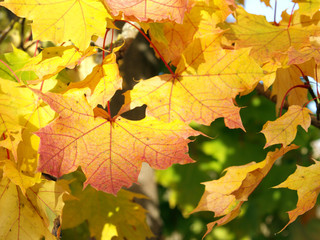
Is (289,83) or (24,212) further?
(289,83)

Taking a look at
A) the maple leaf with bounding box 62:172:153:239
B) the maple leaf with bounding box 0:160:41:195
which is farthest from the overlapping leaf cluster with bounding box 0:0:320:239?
the maple leaf with bounding box 62:172:153:239

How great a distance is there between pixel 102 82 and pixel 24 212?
0.24 metres

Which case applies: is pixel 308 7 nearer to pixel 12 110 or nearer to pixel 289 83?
pixel 289 83

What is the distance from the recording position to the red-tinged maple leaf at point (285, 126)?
2.09ft

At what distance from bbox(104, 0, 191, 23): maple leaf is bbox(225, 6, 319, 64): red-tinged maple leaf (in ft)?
0.56

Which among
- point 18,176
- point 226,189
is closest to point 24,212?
point 18,176

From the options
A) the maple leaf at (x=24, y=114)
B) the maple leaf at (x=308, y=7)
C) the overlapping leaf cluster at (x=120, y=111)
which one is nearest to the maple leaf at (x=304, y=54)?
the overlapping leaf cluster at (x=120, y=111)

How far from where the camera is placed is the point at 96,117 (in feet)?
1.97

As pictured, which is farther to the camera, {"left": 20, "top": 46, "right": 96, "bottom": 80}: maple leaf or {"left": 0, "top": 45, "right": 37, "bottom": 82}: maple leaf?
{"left": 0, "top": 45, "right": 37, "bottom": 82}: maple leaf

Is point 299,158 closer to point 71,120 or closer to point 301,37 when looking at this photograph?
point 301,37

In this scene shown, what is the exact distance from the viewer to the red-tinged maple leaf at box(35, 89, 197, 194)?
57 centimetres

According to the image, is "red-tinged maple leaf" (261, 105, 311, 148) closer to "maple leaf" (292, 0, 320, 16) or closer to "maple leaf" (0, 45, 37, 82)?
"maple leaf" (292, 0, 320, 16)

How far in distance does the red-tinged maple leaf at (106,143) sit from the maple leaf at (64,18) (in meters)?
0.08

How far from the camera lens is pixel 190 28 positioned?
2.30ft
